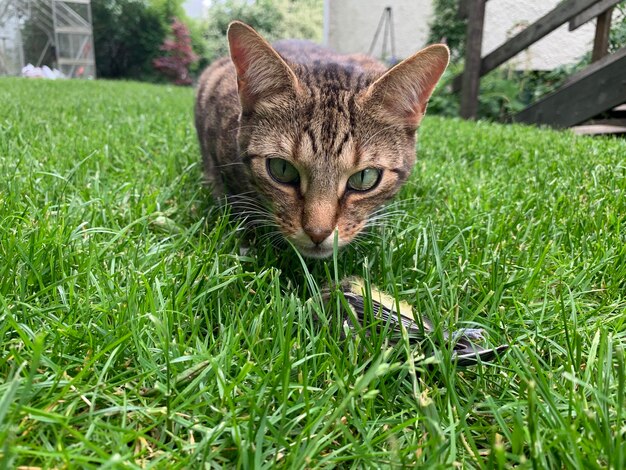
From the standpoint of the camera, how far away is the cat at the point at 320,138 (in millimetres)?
1544

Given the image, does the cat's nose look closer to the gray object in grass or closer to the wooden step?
the gray object in grass

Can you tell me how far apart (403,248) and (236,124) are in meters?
0.90

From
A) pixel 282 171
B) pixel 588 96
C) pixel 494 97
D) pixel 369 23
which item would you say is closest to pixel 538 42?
pixel 494 97

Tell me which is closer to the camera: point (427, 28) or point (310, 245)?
point (310, 245)

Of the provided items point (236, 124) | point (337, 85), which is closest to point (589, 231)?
point (337, 85)

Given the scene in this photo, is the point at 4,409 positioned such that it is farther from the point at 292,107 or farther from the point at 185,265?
Answer: the point at 292,107

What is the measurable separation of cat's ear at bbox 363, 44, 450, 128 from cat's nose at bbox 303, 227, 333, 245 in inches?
21.6

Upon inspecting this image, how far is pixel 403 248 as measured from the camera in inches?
64.0

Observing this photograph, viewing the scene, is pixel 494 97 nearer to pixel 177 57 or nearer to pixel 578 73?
pixel 578 73

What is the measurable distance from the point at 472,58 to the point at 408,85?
5189 mm

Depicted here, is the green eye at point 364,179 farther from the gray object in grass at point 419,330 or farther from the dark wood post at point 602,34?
the dark wood post at point 602,34

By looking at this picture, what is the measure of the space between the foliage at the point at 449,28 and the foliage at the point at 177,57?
1146 centimetres

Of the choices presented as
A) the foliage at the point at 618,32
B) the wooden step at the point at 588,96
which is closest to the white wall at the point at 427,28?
the foliage at the point at 618,32

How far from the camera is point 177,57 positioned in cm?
1850
